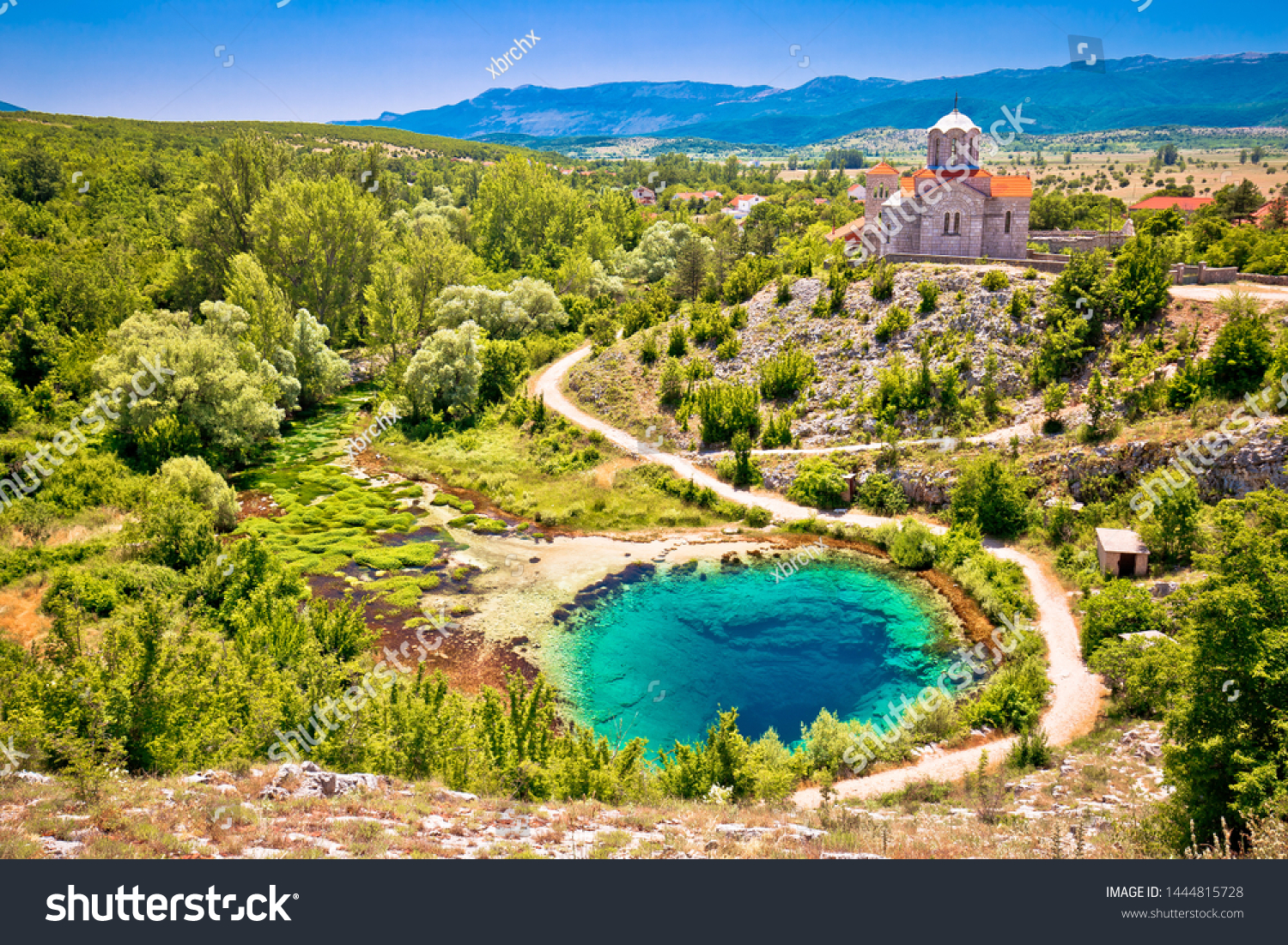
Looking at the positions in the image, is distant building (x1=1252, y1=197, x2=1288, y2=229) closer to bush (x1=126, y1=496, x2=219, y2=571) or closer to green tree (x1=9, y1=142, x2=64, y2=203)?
bush (x1=126, y1=496, x2=219, y2=571)

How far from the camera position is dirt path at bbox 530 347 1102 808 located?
16984 millimetres

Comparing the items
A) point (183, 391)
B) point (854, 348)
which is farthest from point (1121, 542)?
point (183, 391)

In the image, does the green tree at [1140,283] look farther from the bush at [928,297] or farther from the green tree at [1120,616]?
the green tree at [1120,616]

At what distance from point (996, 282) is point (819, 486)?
14.5 meters

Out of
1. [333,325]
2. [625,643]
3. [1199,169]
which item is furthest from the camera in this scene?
[1199,169]

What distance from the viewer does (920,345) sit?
36156 mm

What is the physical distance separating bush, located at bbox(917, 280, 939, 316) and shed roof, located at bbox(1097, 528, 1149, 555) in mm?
16127

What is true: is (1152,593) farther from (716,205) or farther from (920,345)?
(716,205)

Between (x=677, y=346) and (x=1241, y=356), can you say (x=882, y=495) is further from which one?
(x=677, y=346)

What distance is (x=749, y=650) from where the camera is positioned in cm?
2395

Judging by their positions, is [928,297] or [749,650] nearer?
[749,650]

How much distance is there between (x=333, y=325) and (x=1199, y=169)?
159 metres
